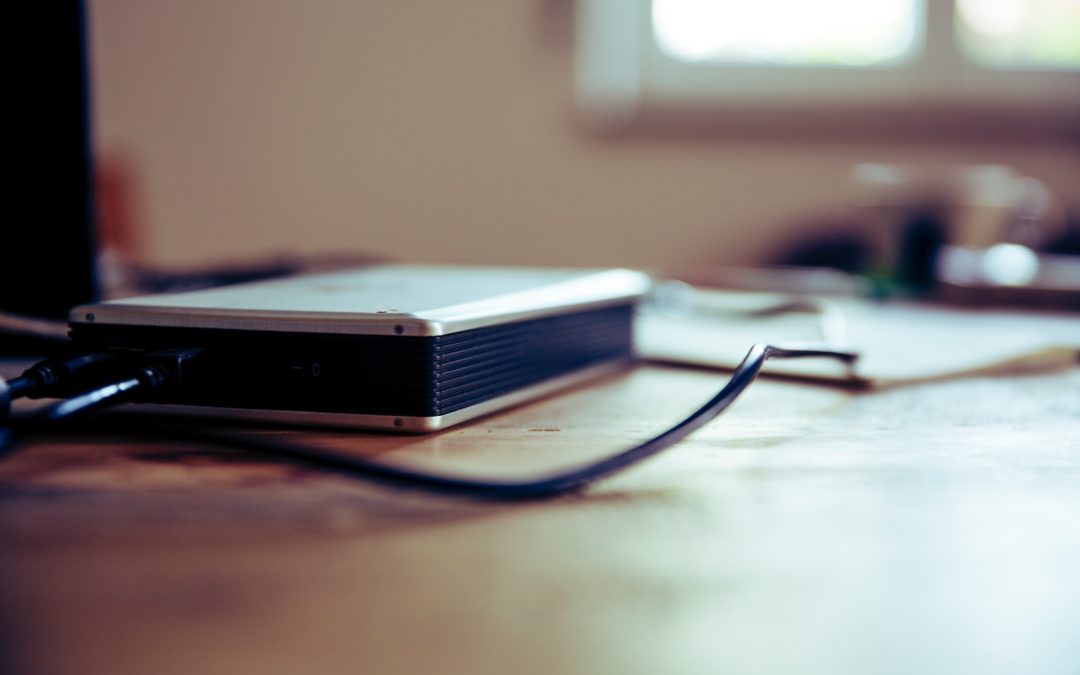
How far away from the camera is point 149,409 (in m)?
0.41

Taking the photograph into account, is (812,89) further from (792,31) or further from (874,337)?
(874,337)

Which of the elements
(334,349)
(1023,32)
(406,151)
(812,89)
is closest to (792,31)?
(812,89)

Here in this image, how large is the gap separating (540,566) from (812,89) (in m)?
2.08

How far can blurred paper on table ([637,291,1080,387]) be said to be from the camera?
1.92 feet

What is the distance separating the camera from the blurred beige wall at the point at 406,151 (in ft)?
6.90

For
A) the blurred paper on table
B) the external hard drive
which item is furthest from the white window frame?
the external hard drive

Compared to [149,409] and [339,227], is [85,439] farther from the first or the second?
[339,227]

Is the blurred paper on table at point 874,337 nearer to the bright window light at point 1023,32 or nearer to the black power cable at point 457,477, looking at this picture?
the black power cable at point 457,477

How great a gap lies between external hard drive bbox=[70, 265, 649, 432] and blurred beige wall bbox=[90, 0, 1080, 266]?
1707 millimetres

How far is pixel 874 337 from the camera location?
771 mm

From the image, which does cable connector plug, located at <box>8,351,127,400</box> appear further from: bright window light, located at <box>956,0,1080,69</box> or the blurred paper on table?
bright window light, located at <box>956,0,1080,69</box>

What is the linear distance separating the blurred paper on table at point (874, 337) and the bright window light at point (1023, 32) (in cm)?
141

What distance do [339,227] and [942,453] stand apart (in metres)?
1.88

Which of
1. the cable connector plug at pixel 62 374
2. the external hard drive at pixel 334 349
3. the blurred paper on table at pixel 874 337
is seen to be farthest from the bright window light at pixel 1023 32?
the cable connector plug at pixel 62 374
